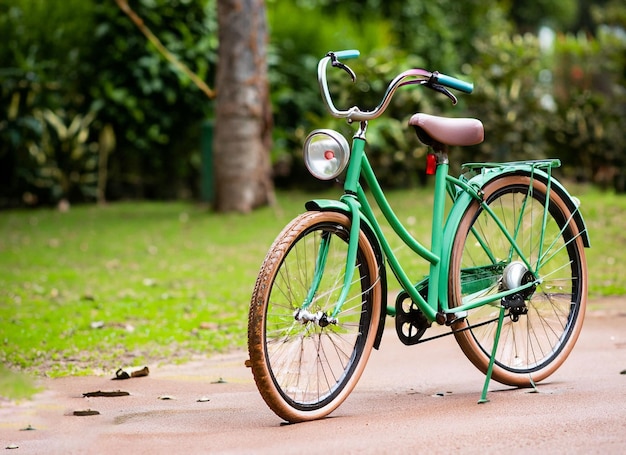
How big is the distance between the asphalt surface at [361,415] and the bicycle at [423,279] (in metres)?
0.18

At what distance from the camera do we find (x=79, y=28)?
14.1m

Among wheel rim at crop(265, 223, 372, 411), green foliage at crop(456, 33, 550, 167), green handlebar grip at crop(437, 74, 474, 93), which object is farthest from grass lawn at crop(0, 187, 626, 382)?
green handlebar grip at crop(437, 74, 474, 93)

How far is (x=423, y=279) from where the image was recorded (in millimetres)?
4520

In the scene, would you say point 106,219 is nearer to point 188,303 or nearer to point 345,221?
point 188,303

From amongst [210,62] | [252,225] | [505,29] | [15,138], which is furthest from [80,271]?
[505,29]

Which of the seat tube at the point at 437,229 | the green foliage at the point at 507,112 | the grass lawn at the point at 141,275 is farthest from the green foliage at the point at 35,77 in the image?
the seat tube at the point at 437,229

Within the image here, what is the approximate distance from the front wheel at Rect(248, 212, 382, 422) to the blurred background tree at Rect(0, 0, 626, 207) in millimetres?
8159

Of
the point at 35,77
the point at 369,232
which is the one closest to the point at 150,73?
the point at 35,77

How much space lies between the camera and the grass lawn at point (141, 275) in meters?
6.15

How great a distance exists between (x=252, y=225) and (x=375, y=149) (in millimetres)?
2959

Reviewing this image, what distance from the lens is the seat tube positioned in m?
4.41

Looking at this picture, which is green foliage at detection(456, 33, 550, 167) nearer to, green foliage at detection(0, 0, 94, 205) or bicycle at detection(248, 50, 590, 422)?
green foliage at detection(0, 0, 94, 205)

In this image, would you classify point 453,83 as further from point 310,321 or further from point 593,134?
point 593,134

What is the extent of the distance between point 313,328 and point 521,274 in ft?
3.55
